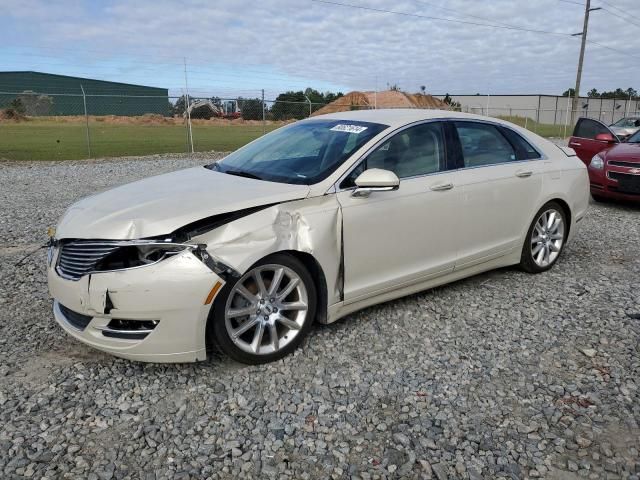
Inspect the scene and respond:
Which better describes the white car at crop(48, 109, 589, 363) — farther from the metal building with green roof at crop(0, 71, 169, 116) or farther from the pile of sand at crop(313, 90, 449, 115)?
the metal building with green roof at crop(0, 71, 169, 116)

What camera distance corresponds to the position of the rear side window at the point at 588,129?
969 centimetres

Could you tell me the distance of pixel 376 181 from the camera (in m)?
3.55

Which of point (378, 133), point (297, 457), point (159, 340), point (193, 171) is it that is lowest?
point (297, 457)

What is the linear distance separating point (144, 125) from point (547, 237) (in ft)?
110

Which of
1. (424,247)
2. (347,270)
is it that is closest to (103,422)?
(347,270)

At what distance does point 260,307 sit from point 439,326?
148cm

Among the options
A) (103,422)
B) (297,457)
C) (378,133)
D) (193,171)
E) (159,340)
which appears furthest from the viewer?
(193,171)

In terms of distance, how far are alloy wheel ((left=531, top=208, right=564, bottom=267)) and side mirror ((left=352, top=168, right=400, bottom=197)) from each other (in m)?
2.12

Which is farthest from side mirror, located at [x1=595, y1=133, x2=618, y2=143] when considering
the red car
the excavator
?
the excavator

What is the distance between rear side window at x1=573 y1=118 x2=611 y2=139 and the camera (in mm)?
9688

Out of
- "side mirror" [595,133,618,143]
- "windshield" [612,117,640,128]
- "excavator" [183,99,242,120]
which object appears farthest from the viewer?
"excavator" [183,99,242,120]

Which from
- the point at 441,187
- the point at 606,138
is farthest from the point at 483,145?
the point at 606,138

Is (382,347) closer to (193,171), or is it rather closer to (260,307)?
(260,307)

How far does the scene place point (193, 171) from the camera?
4.34m
